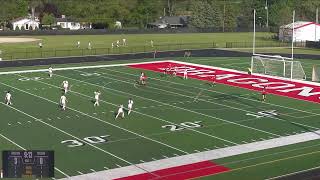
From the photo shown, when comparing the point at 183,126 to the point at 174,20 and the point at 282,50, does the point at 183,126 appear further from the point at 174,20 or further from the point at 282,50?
the point at 174,20

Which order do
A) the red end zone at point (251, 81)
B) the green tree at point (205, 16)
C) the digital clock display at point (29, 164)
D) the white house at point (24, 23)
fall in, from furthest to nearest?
the green tree at point (205, 16)
the white house at point (24, 23)
the red end zone at point (251, 81)
the digital clock display at point (29, 164)

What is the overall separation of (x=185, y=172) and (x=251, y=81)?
75.6 feet

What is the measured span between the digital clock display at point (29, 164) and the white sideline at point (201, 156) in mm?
4574

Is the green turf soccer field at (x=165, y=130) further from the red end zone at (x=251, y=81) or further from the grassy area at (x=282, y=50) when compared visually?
the grassy area at (x=282, y=50)

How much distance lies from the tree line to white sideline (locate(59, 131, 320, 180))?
276ft

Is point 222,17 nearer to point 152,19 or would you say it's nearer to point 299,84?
point 152,19

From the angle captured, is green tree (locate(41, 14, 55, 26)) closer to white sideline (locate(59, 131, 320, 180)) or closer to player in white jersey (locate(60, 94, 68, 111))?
player in white jersey (locate(60, 94, 68, 111))

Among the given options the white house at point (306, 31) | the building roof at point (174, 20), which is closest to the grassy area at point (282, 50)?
the white house at point (306, 31)

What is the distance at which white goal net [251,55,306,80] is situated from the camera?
42969 millimetres

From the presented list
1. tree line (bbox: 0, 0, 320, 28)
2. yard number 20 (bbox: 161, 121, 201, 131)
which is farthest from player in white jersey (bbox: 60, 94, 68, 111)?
tree line (bbox: 0, 0, 320, 28)

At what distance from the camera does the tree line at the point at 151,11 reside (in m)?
107

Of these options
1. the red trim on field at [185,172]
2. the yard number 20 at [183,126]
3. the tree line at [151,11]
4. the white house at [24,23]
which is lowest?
the red trim on field at [185,172]

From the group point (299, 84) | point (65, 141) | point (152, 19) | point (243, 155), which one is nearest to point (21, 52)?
point (299, 84)

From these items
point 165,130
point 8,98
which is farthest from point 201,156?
point 8,98
